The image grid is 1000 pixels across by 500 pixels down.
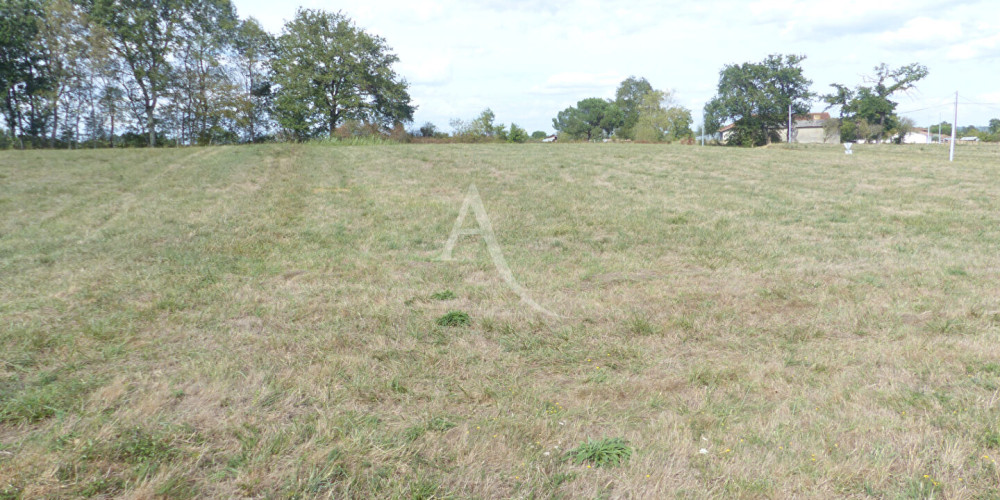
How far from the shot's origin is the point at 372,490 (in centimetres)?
267

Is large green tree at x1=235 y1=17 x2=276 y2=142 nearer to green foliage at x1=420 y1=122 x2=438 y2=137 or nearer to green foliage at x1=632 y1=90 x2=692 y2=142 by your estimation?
green foliage at x1=420 y1=122 x2=438 y2=137

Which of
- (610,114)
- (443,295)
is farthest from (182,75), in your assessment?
(610,114)

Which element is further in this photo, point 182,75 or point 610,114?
point 610,114

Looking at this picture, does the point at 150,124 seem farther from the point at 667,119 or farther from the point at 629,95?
the point at 629,95

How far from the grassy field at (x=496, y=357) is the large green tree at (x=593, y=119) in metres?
99.5

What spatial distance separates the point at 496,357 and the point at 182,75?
40.9 metres

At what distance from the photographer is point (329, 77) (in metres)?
42.4

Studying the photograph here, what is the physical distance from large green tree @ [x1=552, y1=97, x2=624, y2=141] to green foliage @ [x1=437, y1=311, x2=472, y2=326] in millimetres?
102837

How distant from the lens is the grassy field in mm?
2797

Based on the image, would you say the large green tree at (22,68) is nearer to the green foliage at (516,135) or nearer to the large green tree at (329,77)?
the large green tree at (329,77)

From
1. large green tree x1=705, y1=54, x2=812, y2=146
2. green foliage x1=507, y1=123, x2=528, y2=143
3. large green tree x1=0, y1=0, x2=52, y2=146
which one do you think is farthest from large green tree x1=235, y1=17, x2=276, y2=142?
large green tree x1=705, y1=54, x2=812, y2=146

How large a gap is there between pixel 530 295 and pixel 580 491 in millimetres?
3515

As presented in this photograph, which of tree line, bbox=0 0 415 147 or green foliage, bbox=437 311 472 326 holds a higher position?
tree line, bbox=0 0 415 147

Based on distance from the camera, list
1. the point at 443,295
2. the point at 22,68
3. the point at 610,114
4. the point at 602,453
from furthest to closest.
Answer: the point at 610,114 < the point at 22,68 < the point at 443,295 < the point at 602,453
